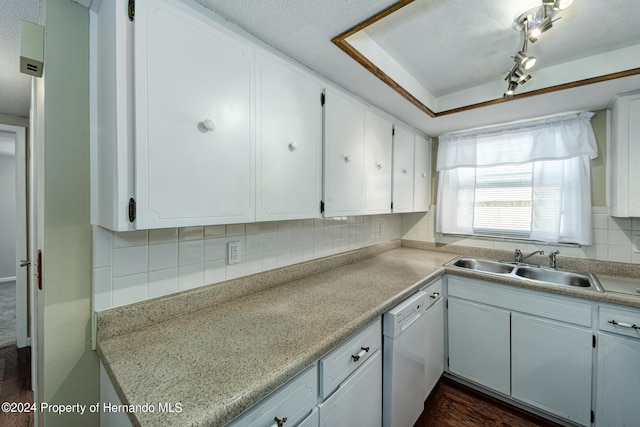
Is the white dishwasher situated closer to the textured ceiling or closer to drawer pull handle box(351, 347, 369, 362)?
drawer pull handle box(351, 347, 369, 362)

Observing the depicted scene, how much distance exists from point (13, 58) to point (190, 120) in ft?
5.33

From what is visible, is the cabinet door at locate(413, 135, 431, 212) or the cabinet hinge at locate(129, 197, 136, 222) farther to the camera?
the cabinet door at locate(413, 135, 431, 212)

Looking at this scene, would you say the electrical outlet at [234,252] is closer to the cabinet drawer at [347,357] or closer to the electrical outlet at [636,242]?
the cabinet drawer at [347,357]

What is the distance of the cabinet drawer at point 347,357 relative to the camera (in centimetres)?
96

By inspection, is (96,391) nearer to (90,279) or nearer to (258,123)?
(90,279)

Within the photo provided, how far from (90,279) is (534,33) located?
6.80 feet

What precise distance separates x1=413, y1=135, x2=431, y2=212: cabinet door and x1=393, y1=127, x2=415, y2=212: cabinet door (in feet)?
0.33

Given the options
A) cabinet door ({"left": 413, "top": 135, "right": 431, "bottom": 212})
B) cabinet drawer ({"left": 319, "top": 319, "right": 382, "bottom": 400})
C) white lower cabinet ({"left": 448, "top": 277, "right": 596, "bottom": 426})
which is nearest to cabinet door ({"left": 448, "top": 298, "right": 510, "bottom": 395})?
white lower cabinet ({"left": 448, "top": 277, "right": 596, "bottom": 426})

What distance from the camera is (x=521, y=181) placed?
2.26 meters

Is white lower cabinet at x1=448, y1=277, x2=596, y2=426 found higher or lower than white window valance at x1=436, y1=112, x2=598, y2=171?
lower

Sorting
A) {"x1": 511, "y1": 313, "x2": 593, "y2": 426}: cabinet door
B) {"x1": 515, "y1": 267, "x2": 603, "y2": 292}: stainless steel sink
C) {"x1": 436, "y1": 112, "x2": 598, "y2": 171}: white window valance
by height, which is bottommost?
{"x1": 511, "y1": 313, "x2": 593, "y2": 426}: cabinet door

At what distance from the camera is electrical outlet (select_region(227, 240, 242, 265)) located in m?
1.34

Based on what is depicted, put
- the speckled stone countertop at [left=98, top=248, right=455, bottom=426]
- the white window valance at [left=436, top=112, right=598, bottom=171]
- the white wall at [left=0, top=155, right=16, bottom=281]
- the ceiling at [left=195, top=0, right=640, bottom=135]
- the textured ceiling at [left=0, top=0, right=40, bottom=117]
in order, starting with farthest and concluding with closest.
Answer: the white wall at [left=0, top=155, right=16, bottom=281], the white window valance at [left=436, top=112, right=598, bottom=171], the textured ceiling at [left=0, top=0, right=40, bottom=117], the ceiling at [left=195, top=0, right=640, bottom=135], the speckled stone countertop at [left=98, top=248, right=455, bottom=426]

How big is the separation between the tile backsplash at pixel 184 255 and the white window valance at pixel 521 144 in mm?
1645
